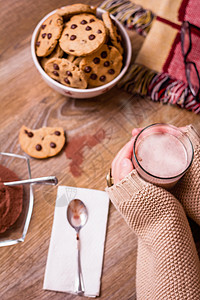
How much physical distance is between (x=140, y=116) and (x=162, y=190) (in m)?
0.28

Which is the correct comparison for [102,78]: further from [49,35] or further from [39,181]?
[39,181]

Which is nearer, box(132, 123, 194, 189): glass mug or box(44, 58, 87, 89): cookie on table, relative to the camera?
box(132, 123, 194, 189): glass mug

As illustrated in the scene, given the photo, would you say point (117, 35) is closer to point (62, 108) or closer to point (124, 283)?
point (62, 108)

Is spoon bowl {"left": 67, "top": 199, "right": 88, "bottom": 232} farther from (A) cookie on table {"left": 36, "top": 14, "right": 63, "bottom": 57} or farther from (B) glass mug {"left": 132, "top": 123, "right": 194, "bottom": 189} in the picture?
(A) cookie on table {"left": 36, "top": 14, "right": 63, "bottom": 57}

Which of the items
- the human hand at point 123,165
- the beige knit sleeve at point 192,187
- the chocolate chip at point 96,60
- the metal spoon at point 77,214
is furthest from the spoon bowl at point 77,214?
the chocolate chip at point 96,60

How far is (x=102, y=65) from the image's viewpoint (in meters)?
0.71

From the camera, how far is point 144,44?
867mm

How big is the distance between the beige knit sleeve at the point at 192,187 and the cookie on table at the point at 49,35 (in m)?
0.37

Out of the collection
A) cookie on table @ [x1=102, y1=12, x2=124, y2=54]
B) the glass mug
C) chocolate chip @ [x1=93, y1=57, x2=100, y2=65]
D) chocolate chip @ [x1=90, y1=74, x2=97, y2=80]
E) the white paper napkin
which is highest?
cookie on table @ [x1=102, y1=12, x2=124, y2=54]

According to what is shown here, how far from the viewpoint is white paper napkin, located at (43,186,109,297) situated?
Result: 2.27ft

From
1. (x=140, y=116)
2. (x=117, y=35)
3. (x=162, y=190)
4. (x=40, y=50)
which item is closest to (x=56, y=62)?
(x=40, y=50)

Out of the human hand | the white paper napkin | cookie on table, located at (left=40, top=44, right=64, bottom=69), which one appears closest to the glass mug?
the human hand

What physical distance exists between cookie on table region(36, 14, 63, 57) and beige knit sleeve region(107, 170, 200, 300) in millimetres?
350

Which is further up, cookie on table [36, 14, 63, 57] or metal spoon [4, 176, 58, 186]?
cookie on table [36, 14, 63, 57]
